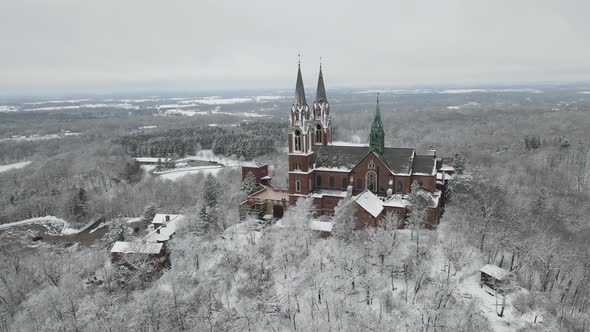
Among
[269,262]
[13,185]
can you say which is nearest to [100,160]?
[13,185]

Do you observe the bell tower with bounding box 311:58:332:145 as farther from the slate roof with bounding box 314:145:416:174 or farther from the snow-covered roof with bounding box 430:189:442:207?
the snow-covered roof with bounding box 430:189:442:207

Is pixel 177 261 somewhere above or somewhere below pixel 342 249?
below

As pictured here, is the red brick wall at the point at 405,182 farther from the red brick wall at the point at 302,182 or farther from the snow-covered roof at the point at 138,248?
the snow-covered roof at the point at 138,248

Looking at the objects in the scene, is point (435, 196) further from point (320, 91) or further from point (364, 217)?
point (320, 91)

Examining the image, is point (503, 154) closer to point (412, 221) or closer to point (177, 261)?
point (412, 221)

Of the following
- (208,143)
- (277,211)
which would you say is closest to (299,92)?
(277,211)

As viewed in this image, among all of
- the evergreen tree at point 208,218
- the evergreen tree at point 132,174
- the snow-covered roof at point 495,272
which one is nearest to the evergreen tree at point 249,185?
the evergreen tree at point 208,218

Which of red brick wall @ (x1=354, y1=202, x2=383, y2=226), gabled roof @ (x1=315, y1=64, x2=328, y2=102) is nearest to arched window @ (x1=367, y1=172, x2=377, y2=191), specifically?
red brick wall @ (x1=354, y1=202, x2=383, y2=226)
